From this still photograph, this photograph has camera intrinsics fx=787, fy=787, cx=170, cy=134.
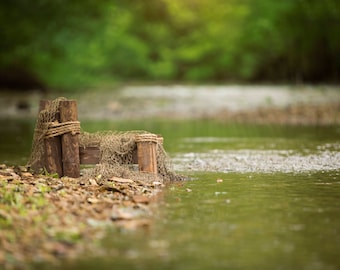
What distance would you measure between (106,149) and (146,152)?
56 cm

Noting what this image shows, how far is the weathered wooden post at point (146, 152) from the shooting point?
34.6 feet

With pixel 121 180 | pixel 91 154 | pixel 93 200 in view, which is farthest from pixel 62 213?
pixel 91 154

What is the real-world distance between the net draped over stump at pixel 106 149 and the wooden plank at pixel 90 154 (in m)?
0.05

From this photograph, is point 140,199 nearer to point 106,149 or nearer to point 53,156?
point 106,149

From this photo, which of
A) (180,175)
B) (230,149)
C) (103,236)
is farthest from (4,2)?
(103,236)

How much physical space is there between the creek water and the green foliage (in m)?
19.4

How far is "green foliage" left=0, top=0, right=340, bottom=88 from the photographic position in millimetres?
34969

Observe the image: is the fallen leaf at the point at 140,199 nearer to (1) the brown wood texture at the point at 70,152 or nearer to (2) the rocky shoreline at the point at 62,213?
(2) the rocky shoreline at the point at 62,213

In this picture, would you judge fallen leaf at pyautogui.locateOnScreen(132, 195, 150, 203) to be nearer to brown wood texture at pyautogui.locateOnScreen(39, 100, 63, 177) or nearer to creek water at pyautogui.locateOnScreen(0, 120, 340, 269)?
creek water at pyautogui.locateOnScreen(0, 120, 340, 269)

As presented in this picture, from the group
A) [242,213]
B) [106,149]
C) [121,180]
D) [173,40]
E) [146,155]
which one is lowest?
[242,213]

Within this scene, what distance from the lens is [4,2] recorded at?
3450 cm

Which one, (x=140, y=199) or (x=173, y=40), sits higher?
(x=173, y=40)

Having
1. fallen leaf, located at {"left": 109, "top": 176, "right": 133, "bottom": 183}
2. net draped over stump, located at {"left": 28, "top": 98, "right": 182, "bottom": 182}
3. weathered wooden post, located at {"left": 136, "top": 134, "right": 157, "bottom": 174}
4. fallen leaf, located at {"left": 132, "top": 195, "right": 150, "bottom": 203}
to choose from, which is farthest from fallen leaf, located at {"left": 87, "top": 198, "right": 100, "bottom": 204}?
weathered wooden post, located at {"left": 136, "top": 134, "right": 157, "bottom": 174}

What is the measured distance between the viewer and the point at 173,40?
64875mm
